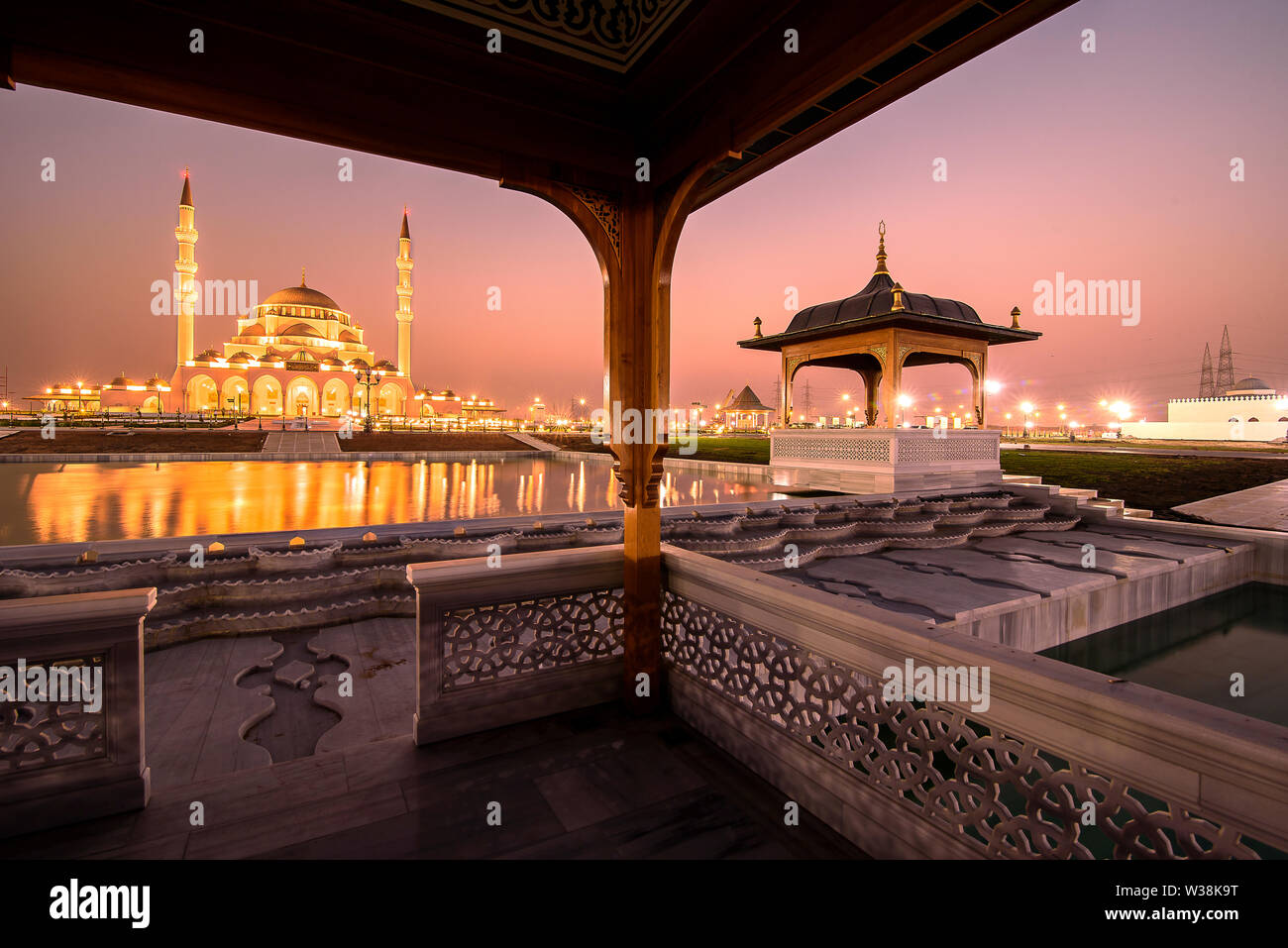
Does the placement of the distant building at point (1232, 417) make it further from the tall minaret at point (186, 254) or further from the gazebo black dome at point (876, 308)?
the tall minaret at point (186, 254)

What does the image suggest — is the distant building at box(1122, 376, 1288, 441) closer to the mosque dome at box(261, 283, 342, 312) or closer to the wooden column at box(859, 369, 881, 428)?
the wooden column at box(859, 369, 881, 428)

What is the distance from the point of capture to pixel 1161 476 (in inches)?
610

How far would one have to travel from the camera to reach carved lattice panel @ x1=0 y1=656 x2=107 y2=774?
204cm

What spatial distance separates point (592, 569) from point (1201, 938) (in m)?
2.57

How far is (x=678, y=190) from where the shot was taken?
281cm

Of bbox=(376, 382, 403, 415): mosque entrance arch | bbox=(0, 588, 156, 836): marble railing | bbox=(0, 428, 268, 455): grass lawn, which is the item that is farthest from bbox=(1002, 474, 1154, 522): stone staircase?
bbox=(376, 382, 403, 415): mosque entrance arch

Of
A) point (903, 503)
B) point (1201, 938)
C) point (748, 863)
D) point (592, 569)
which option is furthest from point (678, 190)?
point (903, 503)

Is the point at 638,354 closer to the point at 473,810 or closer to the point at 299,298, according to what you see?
the point at 473,810

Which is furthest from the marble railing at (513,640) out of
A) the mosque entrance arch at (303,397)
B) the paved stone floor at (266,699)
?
the mosque entrance arch at (303,397)

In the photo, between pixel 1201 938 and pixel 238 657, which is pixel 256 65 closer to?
pixel 238 657

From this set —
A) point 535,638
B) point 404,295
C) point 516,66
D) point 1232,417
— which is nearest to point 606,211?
point 516,66

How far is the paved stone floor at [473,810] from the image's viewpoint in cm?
199

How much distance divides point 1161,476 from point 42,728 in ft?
70.5

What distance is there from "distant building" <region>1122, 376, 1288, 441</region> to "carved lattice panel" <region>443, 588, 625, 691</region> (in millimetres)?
52051
